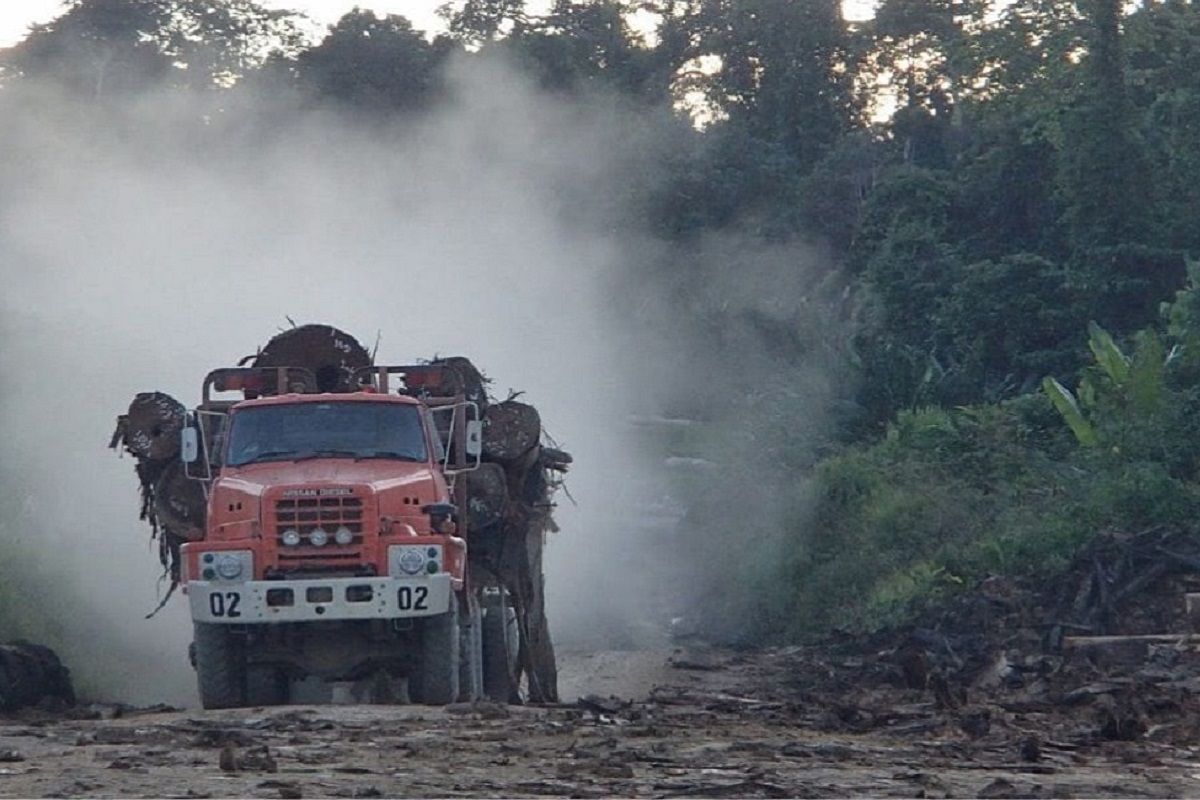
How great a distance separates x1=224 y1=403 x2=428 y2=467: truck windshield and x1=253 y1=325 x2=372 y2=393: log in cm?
154

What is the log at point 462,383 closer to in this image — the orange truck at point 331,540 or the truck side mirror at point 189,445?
the orange truck at point 331,540

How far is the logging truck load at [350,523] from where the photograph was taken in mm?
16672

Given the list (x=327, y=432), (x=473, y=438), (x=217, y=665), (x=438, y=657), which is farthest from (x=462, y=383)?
(x=217, y=665)

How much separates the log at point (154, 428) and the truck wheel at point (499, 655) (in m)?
3.10

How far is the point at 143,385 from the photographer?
29.9 m

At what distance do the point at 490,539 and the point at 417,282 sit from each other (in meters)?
17.8

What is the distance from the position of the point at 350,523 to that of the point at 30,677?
3484mm

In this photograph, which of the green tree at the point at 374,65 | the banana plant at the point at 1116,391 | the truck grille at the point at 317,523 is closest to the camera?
the truck grille at the point at 317,523

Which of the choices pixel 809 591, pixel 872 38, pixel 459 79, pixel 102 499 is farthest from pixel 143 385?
pixel 872 38

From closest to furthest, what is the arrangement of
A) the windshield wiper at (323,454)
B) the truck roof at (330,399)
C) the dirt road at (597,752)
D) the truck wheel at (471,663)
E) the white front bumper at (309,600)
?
1. the dirt road at (597,752)
2. the white front bumper at (309,600)
3. the windshield wiper at (323,454)
4. the truck roof at (330,399)
5. the truck wheel at (471,663)

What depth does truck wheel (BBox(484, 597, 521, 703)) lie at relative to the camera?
19812 millimetres

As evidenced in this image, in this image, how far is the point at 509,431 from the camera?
19422mm

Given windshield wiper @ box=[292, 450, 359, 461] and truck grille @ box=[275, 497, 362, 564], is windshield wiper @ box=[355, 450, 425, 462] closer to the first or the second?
windshield wiper @ box=[292, 450, 359, 461]

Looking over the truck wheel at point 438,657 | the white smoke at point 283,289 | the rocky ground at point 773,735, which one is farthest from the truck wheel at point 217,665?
the white smoke at point 283,289
